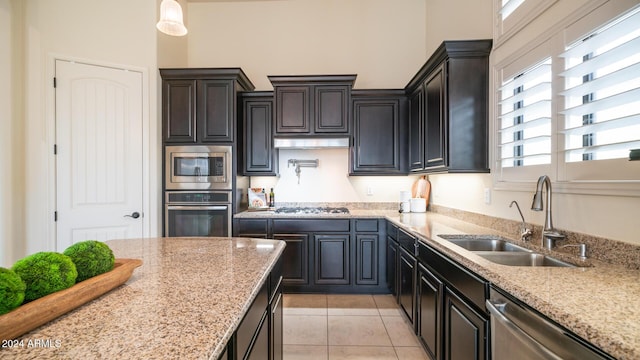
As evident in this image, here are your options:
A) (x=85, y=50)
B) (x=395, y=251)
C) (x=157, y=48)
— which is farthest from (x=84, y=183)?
(x=395, y=251)

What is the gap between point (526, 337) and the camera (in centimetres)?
96

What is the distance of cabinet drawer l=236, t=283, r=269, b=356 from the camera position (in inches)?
36.3

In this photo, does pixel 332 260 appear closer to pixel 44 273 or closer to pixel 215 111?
pixel 215 111

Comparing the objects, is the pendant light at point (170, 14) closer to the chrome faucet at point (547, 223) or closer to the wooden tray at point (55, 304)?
the wooden tray at point (55, 304)

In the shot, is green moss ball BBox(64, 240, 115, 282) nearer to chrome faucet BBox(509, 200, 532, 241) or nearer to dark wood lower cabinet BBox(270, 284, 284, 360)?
dark wood lower cabinet BBox(270, 284, 284, 360)

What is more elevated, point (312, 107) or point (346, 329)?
point (312, 107)

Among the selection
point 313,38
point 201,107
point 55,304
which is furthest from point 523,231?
point 313,38

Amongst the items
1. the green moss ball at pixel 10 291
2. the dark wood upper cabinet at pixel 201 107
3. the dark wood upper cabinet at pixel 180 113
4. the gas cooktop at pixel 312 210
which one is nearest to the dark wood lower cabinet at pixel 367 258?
the gas cooktop at pixel 312 210

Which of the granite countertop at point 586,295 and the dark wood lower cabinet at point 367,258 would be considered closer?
the granite countertop at point 586,295

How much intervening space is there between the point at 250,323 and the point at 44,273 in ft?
2.09

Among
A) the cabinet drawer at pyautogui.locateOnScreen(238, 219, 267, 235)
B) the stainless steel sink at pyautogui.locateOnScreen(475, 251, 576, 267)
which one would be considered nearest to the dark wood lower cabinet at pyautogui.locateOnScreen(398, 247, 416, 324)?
the stainless steel sink at pyautogui.locateOnScreen(475, 251, 576, 267)

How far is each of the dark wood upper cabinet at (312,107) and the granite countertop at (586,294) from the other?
2143mm

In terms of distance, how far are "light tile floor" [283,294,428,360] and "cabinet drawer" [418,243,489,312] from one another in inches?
32.3

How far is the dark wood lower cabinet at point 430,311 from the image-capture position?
5.64 feet
